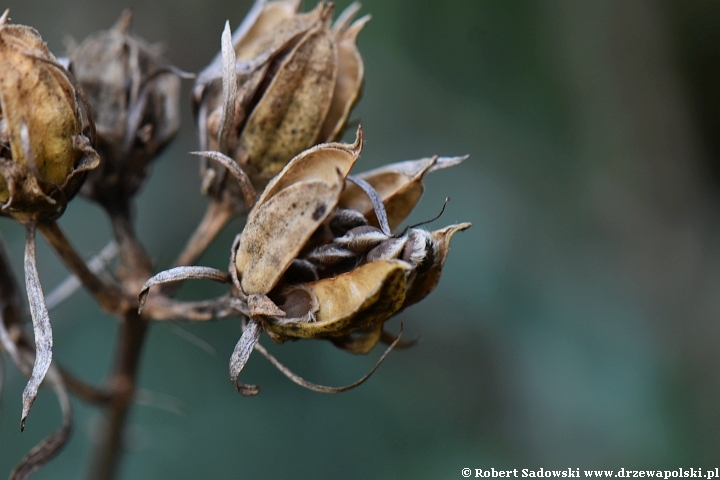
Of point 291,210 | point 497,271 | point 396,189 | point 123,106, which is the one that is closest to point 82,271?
point 123,106

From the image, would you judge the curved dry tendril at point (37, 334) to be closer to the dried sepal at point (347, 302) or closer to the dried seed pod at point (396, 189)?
the dried sepal at point (347, 302)

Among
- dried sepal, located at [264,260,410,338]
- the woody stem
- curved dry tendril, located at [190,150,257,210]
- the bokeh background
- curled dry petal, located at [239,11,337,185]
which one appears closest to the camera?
dried sepal, located at [264,260,410,338]

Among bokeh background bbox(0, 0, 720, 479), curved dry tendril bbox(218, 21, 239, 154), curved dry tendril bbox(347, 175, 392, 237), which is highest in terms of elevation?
curved dry tendril bbox(218, 21, 239, 154)

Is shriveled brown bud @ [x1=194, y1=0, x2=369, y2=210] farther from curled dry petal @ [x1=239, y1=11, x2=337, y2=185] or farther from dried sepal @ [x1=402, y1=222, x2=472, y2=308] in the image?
dried sepal @ [x1=402, y1=222, x2=472, y2=308]

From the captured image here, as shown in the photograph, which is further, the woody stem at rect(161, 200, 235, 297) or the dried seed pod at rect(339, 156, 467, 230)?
the woody stem at rect(161, 200, 235, 297)

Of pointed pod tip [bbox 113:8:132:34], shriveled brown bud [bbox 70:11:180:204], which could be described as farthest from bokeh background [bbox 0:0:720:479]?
pointed pod tip [bbox 113:8:132:34]

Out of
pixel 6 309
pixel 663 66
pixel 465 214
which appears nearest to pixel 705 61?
pixel 663 66
